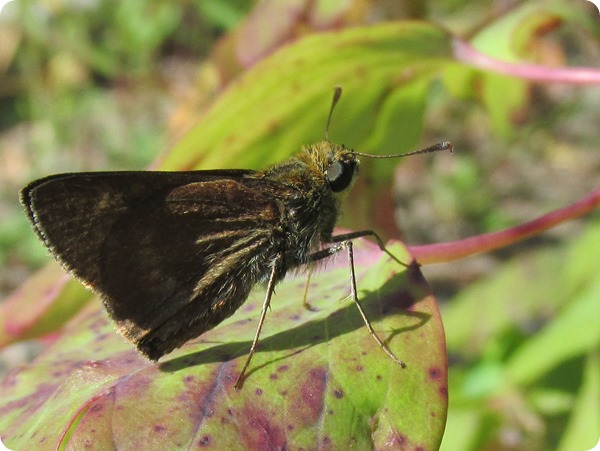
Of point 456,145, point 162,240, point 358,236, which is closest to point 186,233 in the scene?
point 162,240

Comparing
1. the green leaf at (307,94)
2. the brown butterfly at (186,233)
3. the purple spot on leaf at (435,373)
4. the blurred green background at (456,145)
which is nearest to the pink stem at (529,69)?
the green leaf at (307,94)

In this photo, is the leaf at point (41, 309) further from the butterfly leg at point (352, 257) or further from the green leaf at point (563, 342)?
the green leaf at point (563, 342)

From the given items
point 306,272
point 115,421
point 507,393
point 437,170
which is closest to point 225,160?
point 306,272

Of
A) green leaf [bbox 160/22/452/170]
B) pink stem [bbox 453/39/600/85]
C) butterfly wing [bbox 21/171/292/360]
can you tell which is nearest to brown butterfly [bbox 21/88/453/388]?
butterfly wing [bbox 21/171/292/360]

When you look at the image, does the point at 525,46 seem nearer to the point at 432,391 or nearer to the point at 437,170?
the point at 432,391

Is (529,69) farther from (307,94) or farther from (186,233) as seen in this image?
(186,233)

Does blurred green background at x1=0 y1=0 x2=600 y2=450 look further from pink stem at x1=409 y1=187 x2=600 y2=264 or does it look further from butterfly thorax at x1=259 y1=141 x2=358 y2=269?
pink stem at x1=409 y1=187 x2=600 y2=264
